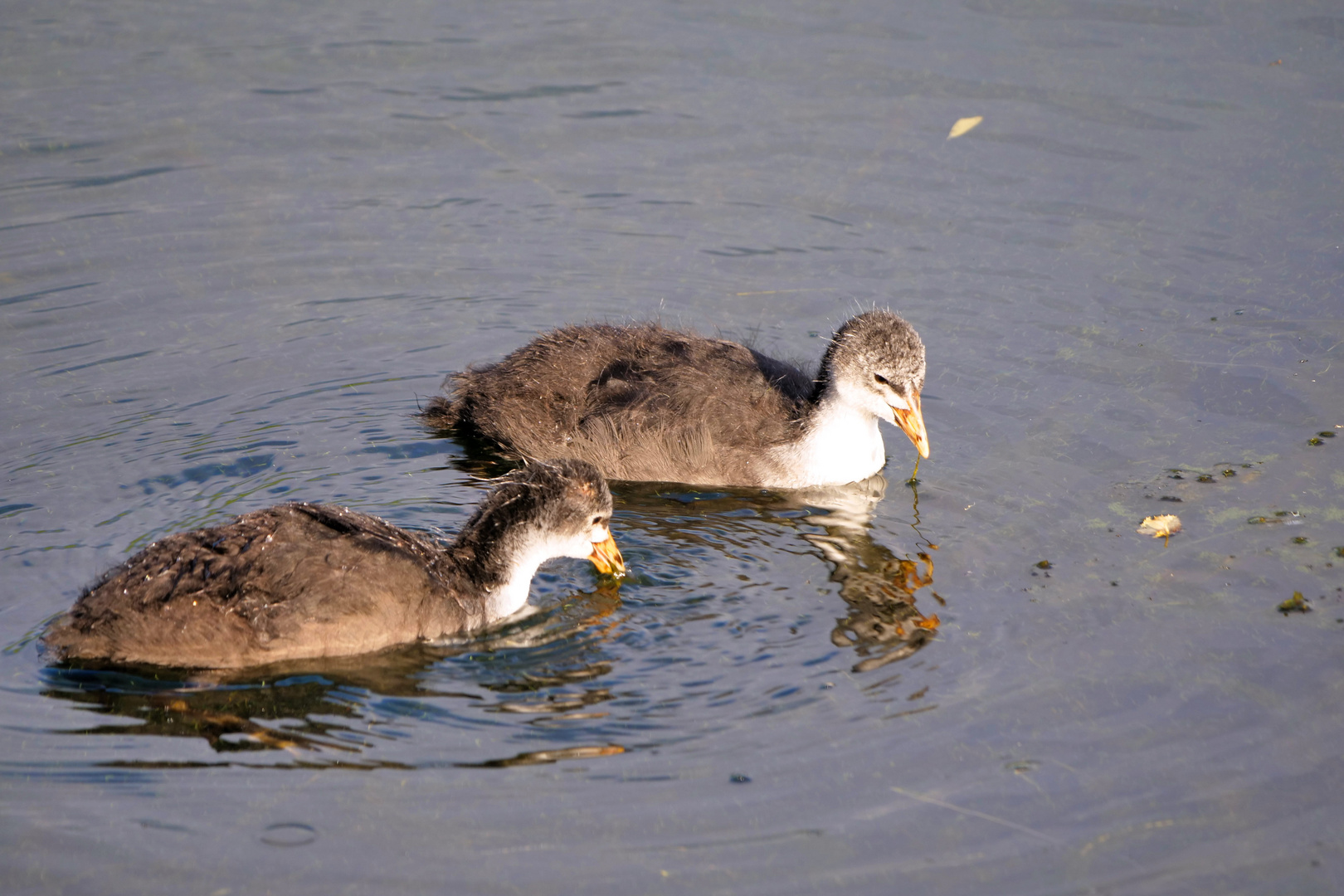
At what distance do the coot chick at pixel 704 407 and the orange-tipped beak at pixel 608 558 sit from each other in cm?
145

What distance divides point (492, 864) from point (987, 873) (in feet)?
6.51

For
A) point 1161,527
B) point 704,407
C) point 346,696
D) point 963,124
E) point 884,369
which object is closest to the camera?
point 346,696

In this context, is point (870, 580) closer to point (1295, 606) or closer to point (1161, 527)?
point (1161, 527)

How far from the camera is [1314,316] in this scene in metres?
11.1

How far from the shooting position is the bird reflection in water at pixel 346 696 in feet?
21.2

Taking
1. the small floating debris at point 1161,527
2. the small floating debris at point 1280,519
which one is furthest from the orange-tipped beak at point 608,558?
the small floating debris at point 1280,519

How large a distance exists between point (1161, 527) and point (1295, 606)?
1.04 metres

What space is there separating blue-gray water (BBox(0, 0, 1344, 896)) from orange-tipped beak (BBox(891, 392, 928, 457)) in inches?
12.6

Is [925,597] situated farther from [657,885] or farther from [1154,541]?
[657,885]

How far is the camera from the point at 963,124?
1402cm

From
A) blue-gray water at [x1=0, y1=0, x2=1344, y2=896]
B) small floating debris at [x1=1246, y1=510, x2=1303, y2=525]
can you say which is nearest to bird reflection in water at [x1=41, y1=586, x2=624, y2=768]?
blue-gray water at [x1=0, y1=0, x2=1344, y2=896]

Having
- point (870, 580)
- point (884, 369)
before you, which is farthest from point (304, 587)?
point (884, 369)

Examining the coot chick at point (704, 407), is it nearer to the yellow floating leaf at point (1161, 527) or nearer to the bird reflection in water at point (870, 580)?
the bird reflection in water at point (870, 580)

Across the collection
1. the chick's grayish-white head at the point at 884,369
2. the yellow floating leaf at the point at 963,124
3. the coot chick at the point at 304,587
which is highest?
the yellow floating leaf at the point at 963,124
